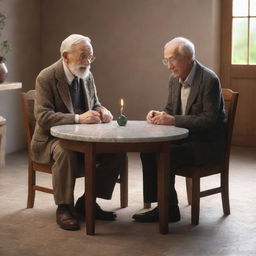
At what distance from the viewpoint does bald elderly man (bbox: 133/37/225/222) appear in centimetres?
425

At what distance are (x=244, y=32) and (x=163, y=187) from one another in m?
3.60

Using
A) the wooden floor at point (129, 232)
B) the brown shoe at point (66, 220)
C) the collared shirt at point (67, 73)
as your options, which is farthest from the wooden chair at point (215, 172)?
the collared shirt at point (67, 73)

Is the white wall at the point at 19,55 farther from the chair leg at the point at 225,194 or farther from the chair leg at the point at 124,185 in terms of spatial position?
the chair leg at the point at 225,194

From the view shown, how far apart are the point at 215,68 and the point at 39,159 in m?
3.23

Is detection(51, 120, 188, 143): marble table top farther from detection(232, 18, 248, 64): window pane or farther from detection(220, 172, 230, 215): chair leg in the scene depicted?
detection(232, 18, 248, 64): window pane

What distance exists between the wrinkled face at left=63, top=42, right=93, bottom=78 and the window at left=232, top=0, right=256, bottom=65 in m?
3.13

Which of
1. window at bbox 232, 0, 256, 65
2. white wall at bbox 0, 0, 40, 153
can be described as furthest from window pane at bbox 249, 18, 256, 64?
white wall at bbox 0, 0, 40, 153

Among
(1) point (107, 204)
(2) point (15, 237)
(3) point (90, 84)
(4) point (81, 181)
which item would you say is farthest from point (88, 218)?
(4) point (81, 181)

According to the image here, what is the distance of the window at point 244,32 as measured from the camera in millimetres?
7125

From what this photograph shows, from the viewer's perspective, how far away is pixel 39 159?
443cm

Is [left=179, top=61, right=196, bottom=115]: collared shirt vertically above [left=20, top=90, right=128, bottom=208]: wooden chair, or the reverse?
[left=179, top=61, right=196, bottom=115]: collared shirt

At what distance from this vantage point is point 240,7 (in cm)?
716

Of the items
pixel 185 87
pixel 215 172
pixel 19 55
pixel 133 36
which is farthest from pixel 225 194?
pixel 19 55

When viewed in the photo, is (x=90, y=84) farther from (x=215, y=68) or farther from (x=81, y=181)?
(x=215, y=68)
